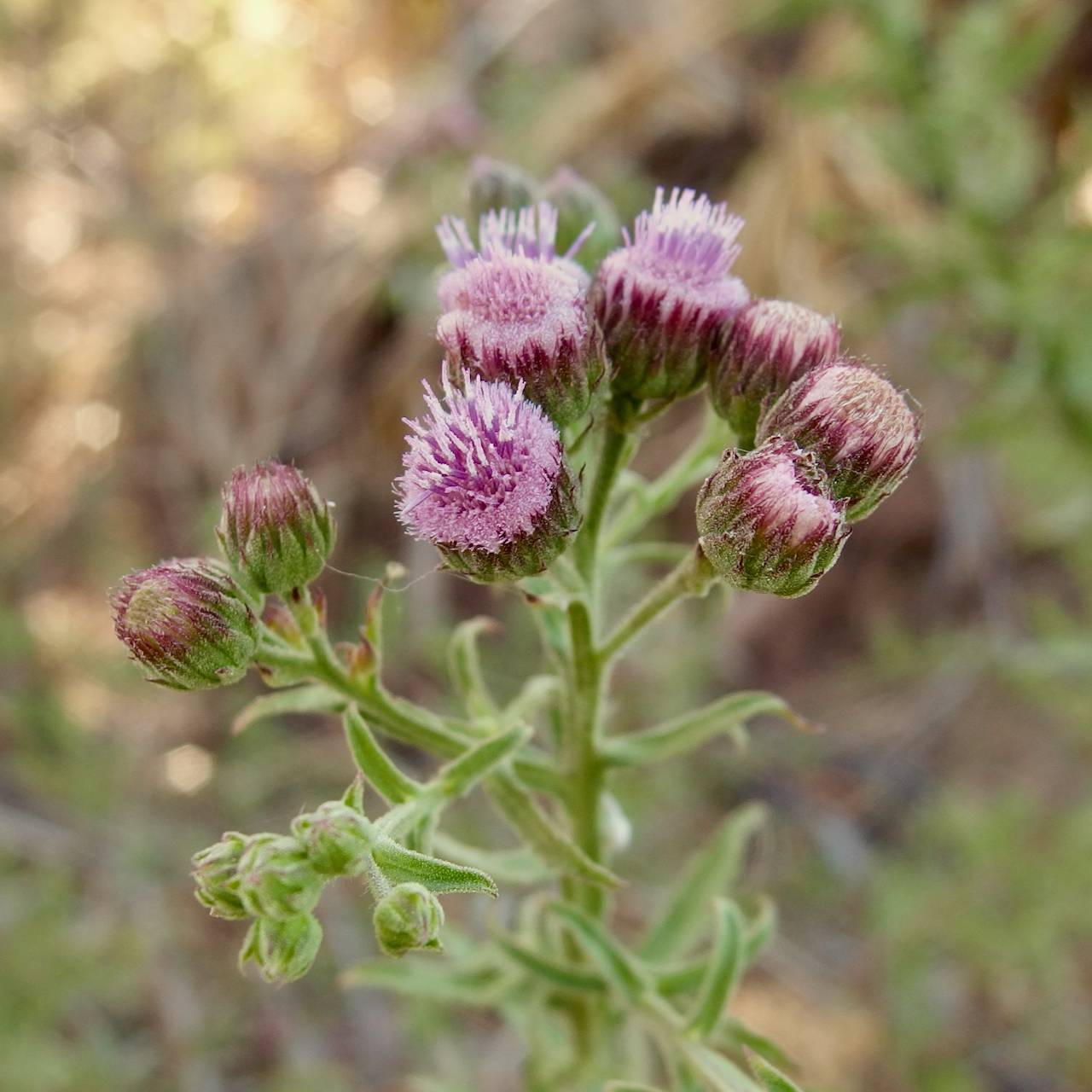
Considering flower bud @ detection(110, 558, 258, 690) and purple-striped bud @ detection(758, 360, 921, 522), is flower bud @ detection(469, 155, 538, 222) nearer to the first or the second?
purple-striped bud @ detection(758, 360, 921, 522)

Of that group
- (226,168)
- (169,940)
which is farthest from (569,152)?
(169,940)

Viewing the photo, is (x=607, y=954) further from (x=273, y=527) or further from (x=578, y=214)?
(x=578, y=214)

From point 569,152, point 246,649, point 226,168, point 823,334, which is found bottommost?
point 246,649

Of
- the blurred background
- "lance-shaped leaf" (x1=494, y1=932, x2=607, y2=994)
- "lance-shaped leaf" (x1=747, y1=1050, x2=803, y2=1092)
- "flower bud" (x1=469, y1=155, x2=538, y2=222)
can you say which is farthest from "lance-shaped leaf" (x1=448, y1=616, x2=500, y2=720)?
the blurred background

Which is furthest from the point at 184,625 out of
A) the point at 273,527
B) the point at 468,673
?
the point at 468,673

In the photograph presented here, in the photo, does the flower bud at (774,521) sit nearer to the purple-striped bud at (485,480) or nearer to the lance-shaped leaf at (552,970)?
the purple-striped bud at (485,480)

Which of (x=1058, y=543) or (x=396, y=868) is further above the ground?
(x=1058, y=543)

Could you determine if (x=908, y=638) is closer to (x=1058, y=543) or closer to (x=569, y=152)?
(x=1058, y=543)
